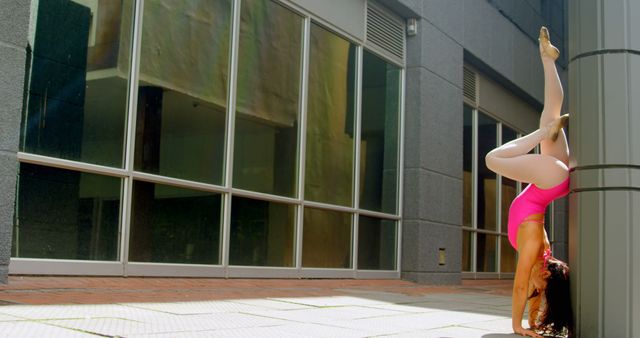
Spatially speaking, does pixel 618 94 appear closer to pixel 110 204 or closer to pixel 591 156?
pixel 591 156

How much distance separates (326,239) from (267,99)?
7.65 ft

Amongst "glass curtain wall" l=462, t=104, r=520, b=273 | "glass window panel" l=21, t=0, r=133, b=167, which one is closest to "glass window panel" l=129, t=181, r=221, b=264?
"glass window panel" l=21, t=0, r=133, b=167

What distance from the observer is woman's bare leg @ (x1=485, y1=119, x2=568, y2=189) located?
5.10 meters

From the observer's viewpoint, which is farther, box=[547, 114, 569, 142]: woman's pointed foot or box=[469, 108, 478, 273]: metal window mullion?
box=[469, 108, 478, 273]: metal window mullion

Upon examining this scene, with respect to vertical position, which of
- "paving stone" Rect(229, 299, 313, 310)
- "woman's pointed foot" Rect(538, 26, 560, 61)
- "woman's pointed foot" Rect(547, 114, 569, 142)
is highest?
"woman's pointed foot" Rect(538, 26, 560, 61)

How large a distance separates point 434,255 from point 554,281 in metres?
7.96

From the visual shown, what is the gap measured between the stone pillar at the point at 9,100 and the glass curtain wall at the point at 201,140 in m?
0.37

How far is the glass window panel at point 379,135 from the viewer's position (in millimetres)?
12039

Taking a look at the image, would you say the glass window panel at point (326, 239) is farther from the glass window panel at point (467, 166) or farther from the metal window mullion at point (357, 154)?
the glass window panel at point (467, 166)

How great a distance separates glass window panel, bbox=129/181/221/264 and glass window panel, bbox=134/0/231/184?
0.73ft

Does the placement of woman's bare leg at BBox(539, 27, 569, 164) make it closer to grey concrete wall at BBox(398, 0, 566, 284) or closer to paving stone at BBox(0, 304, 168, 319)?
paving stone at BBox(0, 304, 168, 319)

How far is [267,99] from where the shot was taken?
982cm

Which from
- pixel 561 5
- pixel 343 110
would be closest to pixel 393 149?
pixel 343 110

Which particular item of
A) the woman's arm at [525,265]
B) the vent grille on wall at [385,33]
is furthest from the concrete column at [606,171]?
the vent grille on wall at [385,33]
